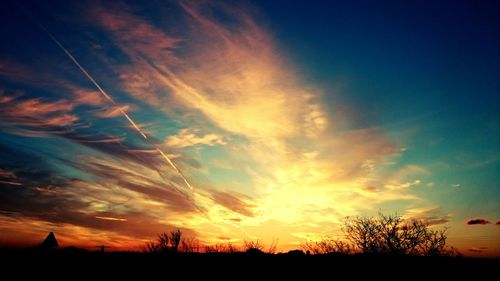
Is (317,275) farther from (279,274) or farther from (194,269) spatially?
(194,269)

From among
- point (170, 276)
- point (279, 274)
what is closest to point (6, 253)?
point (170, 276)

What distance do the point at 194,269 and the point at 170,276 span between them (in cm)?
104

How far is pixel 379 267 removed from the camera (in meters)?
11.9

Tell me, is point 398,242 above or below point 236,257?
above

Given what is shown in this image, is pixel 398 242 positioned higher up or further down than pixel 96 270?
higher up

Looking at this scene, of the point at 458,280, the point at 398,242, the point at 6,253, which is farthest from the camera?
the point at 398,242

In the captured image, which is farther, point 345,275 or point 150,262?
point 150,262

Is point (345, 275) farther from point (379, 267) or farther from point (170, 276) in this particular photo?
point (170, 276)

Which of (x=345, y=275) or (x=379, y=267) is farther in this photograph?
(x=379, y=267)

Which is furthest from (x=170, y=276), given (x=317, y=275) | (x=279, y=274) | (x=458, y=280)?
(x=458, y=280)

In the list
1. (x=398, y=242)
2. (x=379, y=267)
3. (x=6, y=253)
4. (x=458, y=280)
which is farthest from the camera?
(x=398, y=242)

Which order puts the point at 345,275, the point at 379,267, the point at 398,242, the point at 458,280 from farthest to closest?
the point at 398,242 → the point at 379,267 → the point at 345,275 → the point at 458,280

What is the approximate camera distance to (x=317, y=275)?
1112 cm

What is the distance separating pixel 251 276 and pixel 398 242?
3368 centimetres
